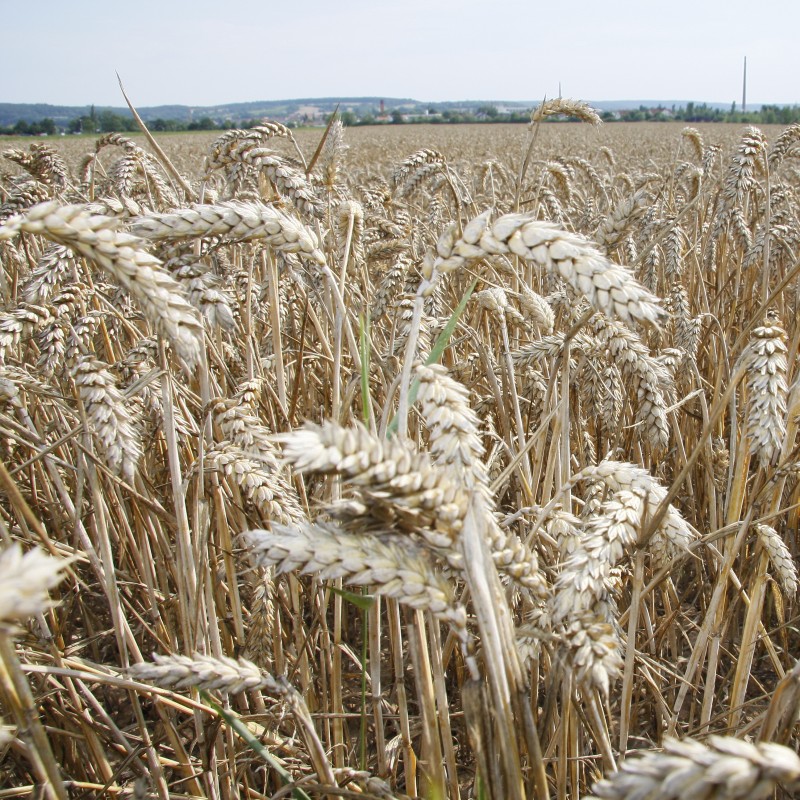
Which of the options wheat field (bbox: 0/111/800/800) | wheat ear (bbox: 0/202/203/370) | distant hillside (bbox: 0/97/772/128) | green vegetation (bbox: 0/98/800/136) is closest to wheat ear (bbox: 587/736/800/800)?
→ wheat field (bbox: 0/111/800/800)

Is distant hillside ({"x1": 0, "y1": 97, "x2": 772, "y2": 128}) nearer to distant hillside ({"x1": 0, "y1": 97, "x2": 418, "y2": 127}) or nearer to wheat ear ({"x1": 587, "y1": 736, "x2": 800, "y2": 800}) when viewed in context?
distant hillside ({"x1": 0, "y1": 97, "x2": 418, "y2": 127})

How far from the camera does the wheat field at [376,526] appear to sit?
2.53ft

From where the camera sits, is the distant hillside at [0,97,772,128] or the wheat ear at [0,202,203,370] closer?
the wheat ear at [0,202,203,370]

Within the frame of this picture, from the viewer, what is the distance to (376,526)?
0.80 metres

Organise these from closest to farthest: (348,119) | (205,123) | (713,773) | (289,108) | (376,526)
Answer: (713,773) → (376,526) → (205,123) → (348,119) → (289,108)

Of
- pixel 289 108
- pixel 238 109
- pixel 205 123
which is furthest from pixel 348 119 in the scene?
pixel 238 109

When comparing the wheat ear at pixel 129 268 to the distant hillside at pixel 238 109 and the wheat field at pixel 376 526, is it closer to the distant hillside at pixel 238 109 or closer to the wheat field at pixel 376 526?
the wheat field at pixel 376 526

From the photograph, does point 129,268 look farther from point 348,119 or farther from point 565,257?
point 348,119

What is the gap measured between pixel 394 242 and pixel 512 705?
1.86 metres

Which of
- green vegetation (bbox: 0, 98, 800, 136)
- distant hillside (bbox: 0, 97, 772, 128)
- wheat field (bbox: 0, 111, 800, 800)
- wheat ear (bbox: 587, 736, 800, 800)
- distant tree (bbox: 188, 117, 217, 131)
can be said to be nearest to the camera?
wheat ear (bbox: 587, 736, 800, 800)

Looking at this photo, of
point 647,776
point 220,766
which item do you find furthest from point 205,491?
point 647,776

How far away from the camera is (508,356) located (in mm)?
1740

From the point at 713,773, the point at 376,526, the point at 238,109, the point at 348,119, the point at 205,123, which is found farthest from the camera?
the point at 238,109

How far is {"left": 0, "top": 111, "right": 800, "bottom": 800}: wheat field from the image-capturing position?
2.53ft
